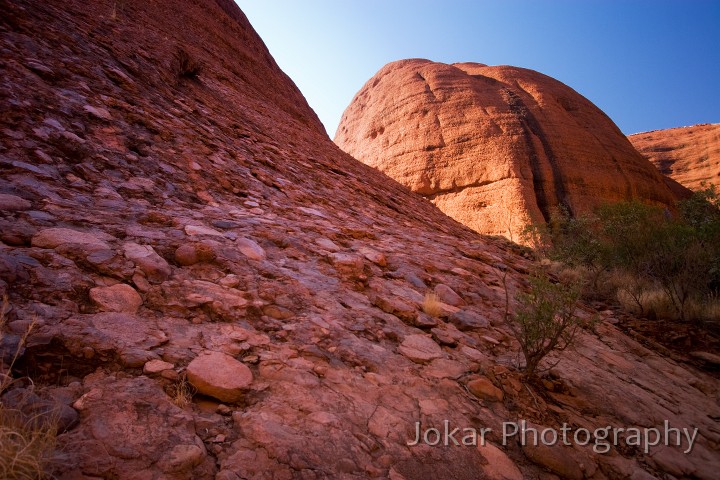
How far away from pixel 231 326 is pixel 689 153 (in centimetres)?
4481

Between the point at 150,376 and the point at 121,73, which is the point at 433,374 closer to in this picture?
the point at 150,376

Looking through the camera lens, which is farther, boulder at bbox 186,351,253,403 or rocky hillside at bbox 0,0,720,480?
boulder at bbox 186,351,253,403

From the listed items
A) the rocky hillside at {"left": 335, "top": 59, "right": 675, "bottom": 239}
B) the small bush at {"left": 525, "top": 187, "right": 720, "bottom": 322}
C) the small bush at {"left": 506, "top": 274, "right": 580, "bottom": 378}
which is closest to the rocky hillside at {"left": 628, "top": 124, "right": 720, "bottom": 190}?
the rocky hillside at {"left": 335, "top": 59, "right": 675, "bottom": 239}

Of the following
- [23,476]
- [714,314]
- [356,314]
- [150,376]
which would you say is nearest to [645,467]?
[356,314]

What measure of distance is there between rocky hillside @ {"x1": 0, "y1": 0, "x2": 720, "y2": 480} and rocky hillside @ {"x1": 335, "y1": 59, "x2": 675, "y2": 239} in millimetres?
15741

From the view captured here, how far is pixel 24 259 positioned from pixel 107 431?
1.15m

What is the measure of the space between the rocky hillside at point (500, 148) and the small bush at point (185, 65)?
51.4ft

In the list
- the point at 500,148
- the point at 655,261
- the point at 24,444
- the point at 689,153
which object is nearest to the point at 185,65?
the point at 24,444

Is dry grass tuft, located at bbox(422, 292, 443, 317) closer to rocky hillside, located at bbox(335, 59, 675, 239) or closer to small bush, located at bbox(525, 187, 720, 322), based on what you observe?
small bush, located at bbox(525, 187, 720, 322)

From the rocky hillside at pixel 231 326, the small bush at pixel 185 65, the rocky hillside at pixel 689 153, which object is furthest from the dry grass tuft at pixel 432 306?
the rocky hillside at pixel 689 153

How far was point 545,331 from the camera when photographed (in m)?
2.71

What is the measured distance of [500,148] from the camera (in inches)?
798

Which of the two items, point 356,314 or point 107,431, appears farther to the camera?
point 356,314

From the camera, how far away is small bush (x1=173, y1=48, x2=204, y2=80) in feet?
21.9
